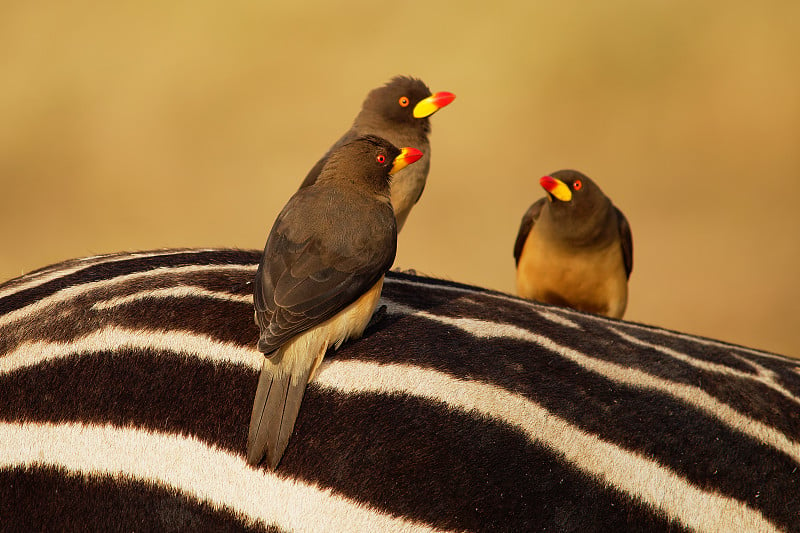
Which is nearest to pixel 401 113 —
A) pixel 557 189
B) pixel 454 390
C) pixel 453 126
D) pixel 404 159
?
pixel 557 189

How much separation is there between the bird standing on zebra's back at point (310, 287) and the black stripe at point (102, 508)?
0.20 m

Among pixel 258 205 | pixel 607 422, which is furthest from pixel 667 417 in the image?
pixel 258 205

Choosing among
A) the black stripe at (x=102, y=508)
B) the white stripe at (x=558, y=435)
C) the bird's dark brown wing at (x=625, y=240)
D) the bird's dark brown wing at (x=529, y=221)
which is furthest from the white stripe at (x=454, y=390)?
the bird's dark brown wing at (x=529, y=221)

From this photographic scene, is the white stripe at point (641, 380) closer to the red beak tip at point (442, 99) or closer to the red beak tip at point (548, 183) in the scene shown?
the red beak tip at point (548, 183)

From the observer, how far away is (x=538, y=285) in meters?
5.85

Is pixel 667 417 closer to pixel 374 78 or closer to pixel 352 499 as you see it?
pixel 352 499

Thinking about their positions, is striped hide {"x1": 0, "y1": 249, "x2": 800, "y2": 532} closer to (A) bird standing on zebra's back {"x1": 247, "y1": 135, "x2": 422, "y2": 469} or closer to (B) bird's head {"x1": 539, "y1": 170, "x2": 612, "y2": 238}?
(A) bird standing on zebra's back {"x1": 247, "y1": 135, "x2": 422, "y2": 469}

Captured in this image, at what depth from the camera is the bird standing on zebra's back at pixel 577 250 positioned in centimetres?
552

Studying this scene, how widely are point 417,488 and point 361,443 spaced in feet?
0.63

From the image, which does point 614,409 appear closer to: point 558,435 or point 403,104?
point 558,435

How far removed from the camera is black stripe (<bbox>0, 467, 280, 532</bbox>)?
2.42m

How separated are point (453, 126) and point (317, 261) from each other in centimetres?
1053

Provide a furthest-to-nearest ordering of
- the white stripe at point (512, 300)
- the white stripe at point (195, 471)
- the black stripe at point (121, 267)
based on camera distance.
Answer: the white stripe at point (512, 300) < the black stripe at point (121, 267) < the white stripe at point (195, 471)

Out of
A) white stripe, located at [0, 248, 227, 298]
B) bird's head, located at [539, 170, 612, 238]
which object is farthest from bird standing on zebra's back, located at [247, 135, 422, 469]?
bird's head, located at [539, 170, 612, 238]
